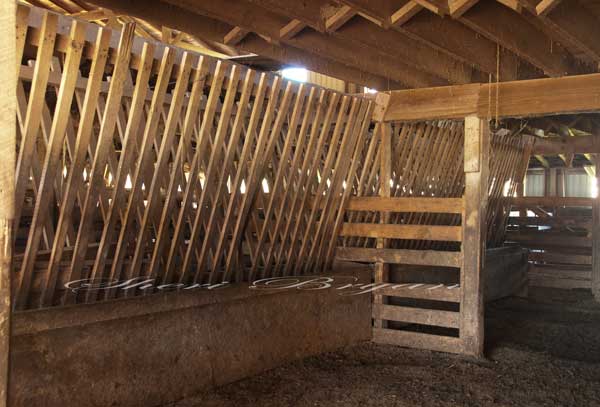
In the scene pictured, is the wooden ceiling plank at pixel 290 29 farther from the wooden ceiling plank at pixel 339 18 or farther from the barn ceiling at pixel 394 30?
the wooden ceiling plank at pixel 339 18

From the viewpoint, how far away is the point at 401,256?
5.14 metres

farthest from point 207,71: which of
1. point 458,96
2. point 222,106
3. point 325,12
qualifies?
point 458,96

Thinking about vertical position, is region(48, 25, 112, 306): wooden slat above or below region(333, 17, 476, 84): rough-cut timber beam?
below

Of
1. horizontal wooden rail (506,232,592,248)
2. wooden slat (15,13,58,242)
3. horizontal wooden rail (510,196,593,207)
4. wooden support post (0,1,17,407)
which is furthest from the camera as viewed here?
horizontal wooden rail (506,232,592,248)

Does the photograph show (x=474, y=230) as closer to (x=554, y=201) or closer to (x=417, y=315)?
(x=417, y=315)

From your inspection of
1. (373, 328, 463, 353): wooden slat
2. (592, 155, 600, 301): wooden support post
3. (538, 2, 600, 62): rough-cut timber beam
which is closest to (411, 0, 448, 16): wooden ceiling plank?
(538, 2, 600, 62): rough-cut timber beam

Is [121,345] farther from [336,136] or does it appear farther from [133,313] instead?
[336,136]

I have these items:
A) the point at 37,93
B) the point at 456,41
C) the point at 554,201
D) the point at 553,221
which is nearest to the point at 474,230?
the point at 456,41

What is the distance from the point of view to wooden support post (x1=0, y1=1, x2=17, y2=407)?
1301mm

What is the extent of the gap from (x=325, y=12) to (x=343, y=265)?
2386 mm

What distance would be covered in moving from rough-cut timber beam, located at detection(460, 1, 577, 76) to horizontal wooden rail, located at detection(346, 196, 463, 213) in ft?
4.04

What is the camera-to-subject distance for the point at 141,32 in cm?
809

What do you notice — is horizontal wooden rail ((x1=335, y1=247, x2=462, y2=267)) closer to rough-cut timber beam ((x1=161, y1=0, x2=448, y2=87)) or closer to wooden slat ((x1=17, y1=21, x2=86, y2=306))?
rough-cut timber beam ((x1=161, y1=0, x2=448, y2=87))

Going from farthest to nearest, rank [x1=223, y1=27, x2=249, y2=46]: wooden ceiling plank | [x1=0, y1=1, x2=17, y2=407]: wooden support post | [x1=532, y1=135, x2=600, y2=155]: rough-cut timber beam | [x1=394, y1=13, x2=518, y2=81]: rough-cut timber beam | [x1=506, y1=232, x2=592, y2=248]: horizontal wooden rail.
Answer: [x1=506, y1=232, x2=592, y2=248]: horizontal wooden rail
[x1=532, y1=135, x2=600, y2=155]: rough-cut timber beam
[x1=223, y1=27, x2=249, y2=46]: wooden ceiling plank
[x1=394, y1=13, x2=518, y2=81]: rough-cut timber beam
[x1=0, y1=1, x2=17, y2=407]: wooden support post
